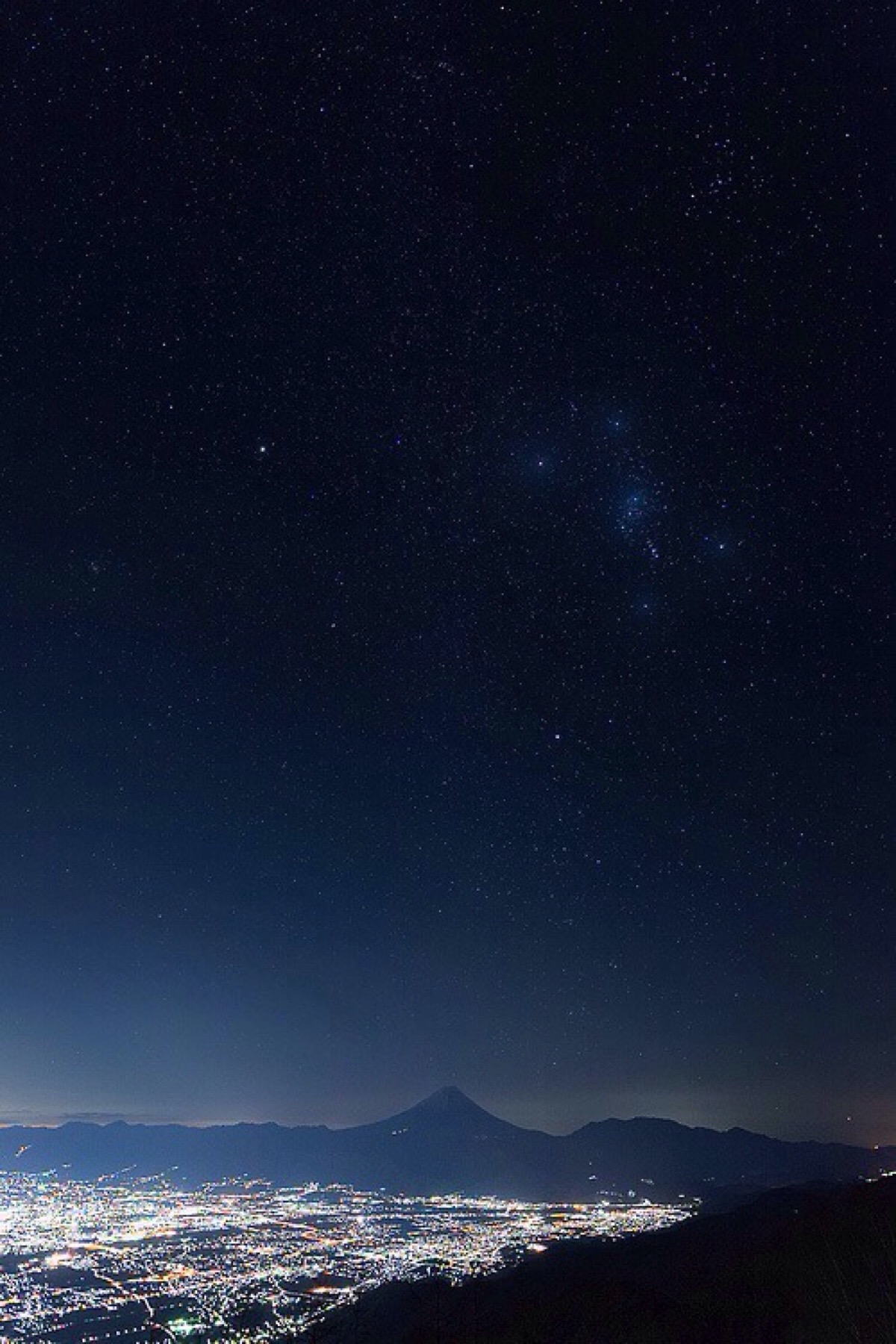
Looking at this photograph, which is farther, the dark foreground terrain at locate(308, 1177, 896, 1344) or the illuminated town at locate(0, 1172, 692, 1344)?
the illuminated town at locate(0, 1172, 692, 1344)

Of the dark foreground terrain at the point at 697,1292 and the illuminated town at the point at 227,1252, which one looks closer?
the dark foreground terrain at the point at 697,1292

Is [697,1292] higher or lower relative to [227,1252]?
higher

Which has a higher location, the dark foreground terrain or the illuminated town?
the dark foreground terrain

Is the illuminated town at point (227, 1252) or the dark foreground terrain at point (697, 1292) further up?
the dark foreground terrain at point (697, 1292)

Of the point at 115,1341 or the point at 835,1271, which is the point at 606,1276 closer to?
the point at 835,1271

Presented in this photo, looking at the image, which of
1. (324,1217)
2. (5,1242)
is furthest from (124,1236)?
(324,1217)
